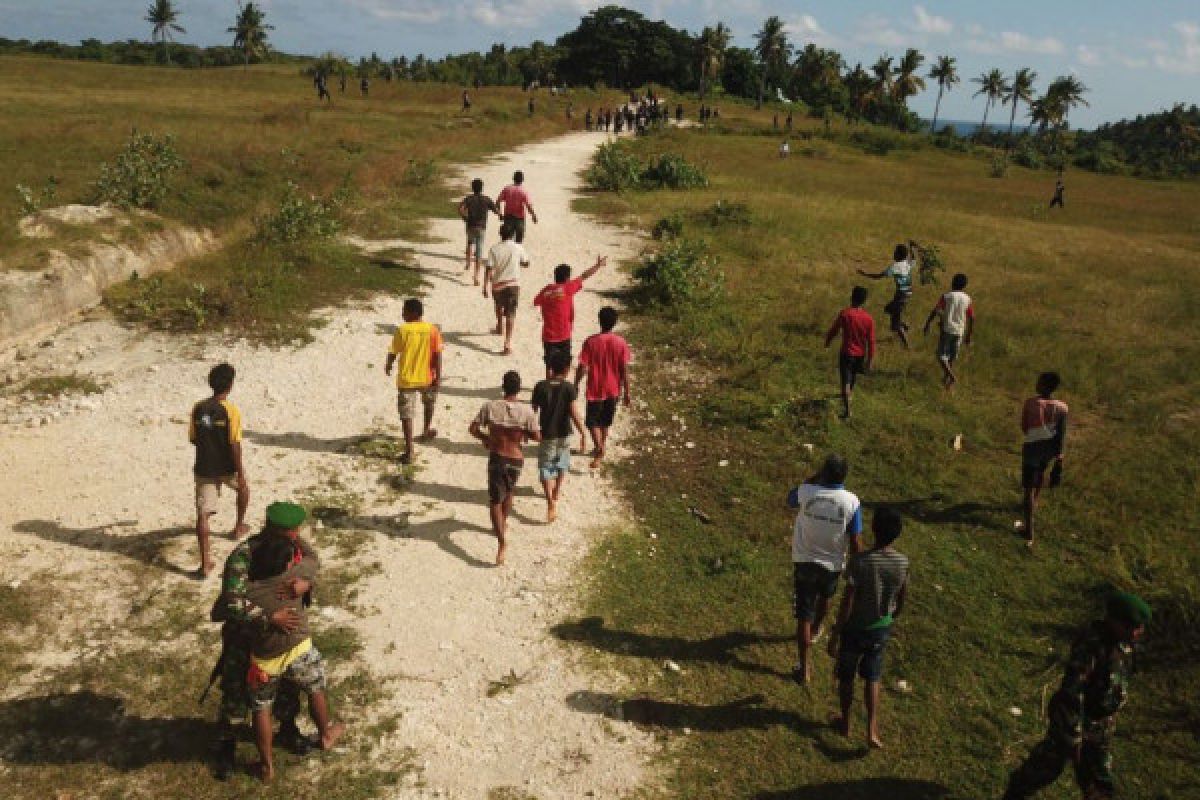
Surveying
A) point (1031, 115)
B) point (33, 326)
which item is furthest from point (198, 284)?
point (1031, 115)

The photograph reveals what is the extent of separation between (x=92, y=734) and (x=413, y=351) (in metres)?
5.04

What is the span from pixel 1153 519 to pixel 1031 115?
9249 centimetres

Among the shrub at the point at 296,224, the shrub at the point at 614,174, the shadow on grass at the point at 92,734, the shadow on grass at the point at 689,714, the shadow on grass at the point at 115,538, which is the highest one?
the shrub at the point at 614,174

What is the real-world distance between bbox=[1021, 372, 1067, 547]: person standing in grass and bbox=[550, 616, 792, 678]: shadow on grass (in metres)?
4.08

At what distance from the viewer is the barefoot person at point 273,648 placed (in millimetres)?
5090

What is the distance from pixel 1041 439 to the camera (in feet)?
29.3

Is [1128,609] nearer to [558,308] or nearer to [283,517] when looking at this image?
[283,517]

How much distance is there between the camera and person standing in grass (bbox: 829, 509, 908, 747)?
224 inches

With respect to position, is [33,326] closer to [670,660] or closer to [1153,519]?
[670,660]

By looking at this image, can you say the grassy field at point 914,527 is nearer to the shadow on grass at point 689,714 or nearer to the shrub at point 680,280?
the shadow on grass at point 689,714

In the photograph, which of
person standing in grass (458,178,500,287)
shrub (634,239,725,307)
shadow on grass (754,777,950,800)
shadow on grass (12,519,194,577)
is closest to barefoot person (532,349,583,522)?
shadow on grass (12,519,194,577)

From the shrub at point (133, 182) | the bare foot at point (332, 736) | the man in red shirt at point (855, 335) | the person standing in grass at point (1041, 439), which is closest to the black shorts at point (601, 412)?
the man in red shirt at point (855, 335)

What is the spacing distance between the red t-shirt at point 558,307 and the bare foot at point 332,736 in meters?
6.05

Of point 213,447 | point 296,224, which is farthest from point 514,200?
point 213,447
